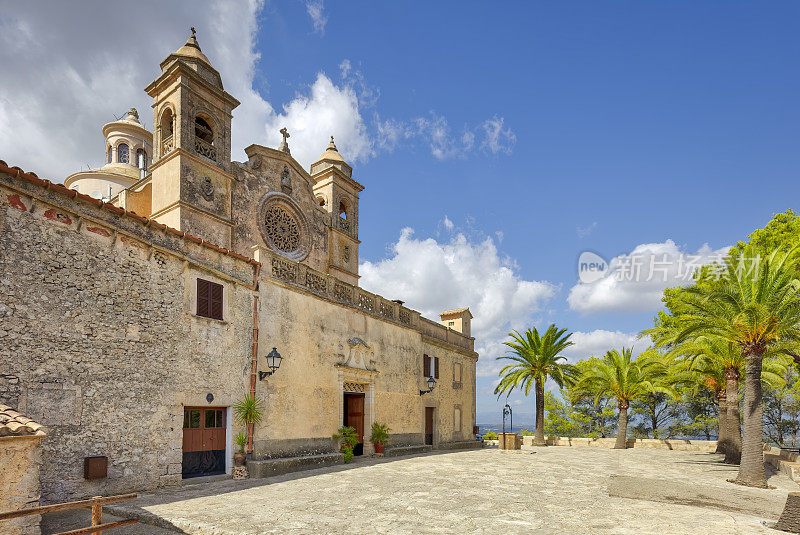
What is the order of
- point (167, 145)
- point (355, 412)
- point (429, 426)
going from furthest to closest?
point (429, 426)
point (167, 145)
point (355, 412)

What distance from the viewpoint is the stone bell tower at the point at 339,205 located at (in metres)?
27.6

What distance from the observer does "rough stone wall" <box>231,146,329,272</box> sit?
21172mm

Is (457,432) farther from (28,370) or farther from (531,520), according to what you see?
(28,370)

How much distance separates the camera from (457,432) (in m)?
28.0

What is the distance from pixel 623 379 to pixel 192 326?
2578 centimetres

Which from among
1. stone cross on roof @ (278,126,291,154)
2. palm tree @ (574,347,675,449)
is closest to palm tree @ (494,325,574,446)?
palm tree @ (574,347,675,449)

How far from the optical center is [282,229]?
77.1ft

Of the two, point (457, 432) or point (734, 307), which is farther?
point (457, 432)

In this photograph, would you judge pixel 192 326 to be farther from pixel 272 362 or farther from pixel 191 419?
pixel 272 362

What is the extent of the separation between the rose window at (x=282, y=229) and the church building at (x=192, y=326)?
0.09 metres

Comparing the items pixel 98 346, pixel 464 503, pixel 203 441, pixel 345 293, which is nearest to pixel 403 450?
pixel 345 293

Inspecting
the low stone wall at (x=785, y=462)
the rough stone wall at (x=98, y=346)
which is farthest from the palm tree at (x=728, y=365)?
the rough stone wall at (x=98, y=346)

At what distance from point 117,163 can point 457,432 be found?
3396 cm

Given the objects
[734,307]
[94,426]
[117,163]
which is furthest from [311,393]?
[117,163]
